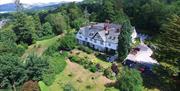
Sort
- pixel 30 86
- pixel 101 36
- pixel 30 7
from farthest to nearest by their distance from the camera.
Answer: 1. pixel 30 7
2. pixel 101 36
3. pixel 30 86

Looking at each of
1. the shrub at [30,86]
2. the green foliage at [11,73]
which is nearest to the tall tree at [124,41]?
the shrub at [30,86]

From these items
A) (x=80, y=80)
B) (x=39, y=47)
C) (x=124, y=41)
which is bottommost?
(x=39, y=47)

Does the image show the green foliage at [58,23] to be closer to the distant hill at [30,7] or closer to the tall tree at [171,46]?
the distant hill at [30,7]

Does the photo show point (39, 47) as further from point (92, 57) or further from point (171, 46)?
point (171, 46)

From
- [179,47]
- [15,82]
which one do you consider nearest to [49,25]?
[15,82]

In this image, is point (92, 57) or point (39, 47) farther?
point (39, 47)

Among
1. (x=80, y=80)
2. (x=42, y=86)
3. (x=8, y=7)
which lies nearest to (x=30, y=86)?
(x=42, y=86)

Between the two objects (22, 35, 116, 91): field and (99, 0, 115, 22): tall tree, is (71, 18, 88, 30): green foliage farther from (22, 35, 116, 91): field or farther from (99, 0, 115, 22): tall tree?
(22, 35, 116, 91): field
